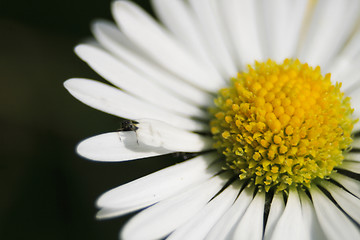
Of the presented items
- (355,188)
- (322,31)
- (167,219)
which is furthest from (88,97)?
(322,31)

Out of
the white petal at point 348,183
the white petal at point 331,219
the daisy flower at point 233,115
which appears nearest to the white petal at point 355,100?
the daisy flower at point 233,115

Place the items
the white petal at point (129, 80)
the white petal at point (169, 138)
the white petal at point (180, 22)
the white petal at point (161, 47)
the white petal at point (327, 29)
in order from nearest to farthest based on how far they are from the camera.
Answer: the white petal at point (169, 138) → the white petal at point (129, 80) → the white petal at point (161, 47) → the white petal at point (180, 22) → the white petal at point (327, 29)

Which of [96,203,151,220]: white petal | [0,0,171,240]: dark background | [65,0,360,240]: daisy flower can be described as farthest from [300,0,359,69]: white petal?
[96,203,151,220]: white petal

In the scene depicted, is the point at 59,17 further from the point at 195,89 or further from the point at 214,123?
the point at 214,123

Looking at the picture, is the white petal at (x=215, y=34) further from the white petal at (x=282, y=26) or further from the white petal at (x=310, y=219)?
the white petal at (x=310, y=219)

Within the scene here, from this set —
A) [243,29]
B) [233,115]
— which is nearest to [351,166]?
[233,115]

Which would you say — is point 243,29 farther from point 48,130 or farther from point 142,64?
point 48,130
